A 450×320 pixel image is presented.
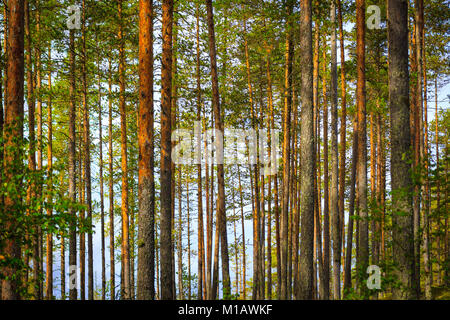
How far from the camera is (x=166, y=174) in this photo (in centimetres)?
890

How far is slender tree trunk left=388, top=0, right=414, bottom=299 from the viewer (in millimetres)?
6590

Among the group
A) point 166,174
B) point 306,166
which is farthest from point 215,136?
point 306,166

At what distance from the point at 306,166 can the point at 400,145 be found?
2.17 metres

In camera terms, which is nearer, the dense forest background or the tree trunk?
the dense forest background

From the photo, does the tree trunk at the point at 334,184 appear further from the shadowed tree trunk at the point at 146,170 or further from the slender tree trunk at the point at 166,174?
the shadowed tree trunk at the point at 146,170

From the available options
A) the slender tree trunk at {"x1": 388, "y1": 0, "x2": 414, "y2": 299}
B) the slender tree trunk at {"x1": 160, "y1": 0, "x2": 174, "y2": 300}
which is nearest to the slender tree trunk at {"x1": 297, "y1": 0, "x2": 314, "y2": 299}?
the slender tree trunk at {"x1": 388, "y1": 0, "x2": 414, "y2": 299}

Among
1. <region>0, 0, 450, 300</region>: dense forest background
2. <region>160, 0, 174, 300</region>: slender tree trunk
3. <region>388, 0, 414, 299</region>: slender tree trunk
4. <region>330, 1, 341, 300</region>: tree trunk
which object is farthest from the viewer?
<region>330, 1, 341, 300</region>: tree trunk

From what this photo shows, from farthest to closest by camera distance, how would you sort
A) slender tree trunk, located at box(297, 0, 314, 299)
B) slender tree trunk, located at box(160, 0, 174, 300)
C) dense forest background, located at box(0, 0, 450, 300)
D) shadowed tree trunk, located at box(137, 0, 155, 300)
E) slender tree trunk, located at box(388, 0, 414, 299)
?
slender tree trunk, located at box(160, 0, 174, 300), slender tree trunk, located at box(297, 0, 314, 299), shadowed tree trunk, located at box(137, 0, 155, 300), slender tree trunk, located at box(388, 0, 414, 299), dense forest background, located at box(0, 0, 450, 300)

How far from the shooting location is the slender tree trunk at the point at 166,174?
8.49 m

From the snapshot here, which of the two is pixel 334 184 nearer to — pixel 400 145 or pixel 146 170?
pixel 400 145

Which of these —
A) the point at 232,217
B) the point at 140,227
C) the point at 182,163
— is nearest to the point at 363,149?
the point at 140,227

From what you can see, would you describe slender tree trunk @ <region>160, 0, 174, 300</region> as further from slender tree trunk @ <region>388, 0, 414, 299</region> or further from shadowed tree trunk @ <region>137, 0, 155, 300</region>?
slender tree trunk @ <region>388, 0, 414, 299</region>

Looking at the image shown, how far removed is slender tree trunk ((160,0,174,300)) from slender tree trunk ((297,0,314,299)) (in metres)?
3.41
